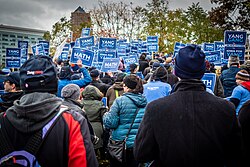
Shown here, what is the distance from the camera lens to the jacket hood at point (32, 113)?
71.7 inches

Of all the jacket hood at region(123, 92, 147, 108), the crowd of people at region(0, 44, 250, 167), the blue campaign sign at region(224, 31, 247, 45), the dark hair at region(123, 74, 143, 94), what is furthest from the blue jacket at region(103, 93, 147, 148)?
the blue campaign sign at region(224, 31, 247, 45)

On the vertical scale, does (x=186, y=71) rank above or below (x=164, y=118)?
above

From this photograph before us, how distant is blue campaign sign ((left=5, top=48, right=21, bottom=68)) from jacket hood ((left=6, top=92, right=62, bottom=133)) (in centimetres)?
1174

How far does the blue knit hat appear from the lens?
2.32 meters

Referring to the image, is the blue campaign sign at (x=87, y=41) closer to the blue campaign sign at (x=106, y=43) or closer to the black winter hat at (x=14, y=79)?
the blue campaign sign at (x=106, y=43)

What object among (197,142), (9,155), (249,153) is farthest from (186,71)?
(9,155)

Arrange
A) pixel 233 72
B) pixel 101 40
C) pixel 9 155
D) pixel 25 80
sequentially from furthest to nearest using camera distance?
1. pixel 101 40
2. pixel 233 72
3. pixel 25 80
4. pixel 9 155

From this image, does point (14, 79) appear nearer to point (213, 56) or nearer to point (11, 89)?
point (11, 89)

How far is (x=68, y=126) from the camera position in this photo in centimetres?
189

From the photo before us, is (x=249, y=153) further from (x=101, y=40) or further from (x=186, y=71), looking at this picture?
(x=101, y=40)

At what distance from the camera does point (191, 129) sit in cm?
219

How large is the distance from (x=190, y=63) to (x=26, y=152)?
4.71 feet

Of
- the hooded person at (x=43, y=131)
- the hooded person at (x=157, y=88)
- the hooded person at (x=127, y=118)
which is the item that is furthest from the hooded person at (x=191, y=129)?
the hooded person at (x=157, y=88)

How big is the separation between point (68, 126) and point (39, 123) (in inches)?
7.6
